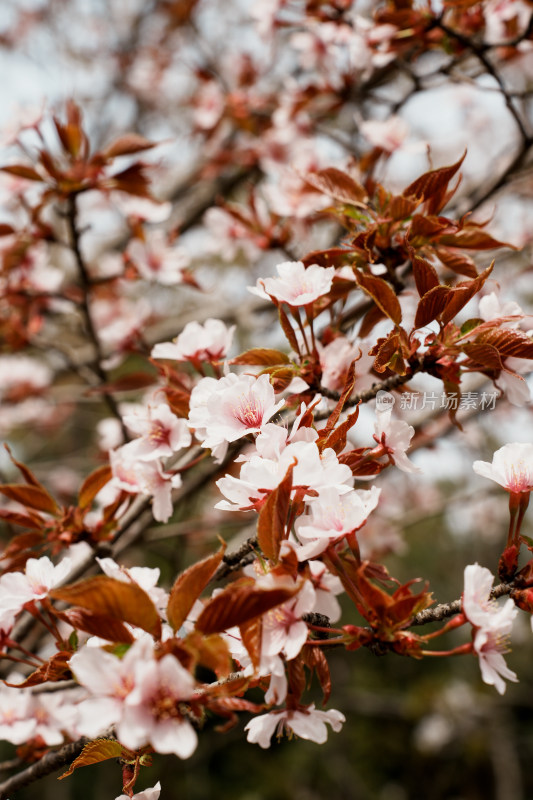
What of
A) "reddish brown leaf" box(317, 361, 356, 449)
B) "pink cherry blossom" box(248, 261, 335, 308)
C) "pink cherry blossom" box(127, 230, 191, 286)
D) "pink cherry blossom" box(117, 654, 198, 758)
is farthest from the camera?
"pink cherry blossom" box(127, 230, 191, 286)

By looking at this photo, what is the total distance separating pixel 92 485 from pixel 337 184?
2.12 feet

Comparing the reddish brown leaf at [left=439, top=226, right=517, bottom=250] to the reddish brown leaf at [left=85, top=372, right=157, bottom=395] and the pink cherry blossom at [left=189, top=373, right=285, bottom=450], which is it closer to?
the pink cherry blossom at [left=189, top=373, right=285, bottom=450]

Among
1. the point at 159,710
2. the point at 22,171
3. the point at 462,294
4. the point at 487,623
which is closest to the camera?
the point at 159,710

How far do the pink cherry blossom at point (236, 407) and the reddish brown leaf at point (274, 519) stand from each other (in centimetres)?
13

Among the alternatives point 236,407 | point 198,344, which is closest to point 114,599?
point 236,407

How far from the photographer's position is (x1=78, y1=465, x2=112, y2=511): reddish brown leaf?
100 centimetres

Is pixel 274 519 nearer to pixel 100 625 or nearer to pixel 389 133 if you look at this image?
pixel 100 625

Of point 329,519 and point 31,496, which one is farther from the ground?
point 329,519

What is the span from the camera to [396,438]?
0.78 m

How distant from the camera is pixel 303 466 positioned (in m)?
0.64

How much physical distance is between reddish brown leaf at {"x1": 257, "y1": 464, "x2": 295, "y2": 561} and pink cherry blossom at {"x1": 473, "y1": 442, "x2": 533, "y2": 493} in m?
0.29

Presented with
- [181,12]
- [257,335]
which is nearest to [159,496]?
[257,335]

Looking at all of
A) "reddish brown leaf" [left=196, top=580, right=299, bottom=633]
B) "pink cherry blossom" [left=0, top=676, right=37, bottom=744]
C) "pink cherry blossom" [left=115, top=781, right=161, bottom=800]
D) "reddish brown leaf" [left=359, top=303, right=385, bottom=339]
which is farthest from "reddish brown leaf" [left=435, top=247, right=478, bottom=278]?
"pink cherry blossom" [left=0, top=676, right=37, bottom=744]

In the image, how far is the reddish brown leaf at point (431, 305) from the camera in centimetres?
74
